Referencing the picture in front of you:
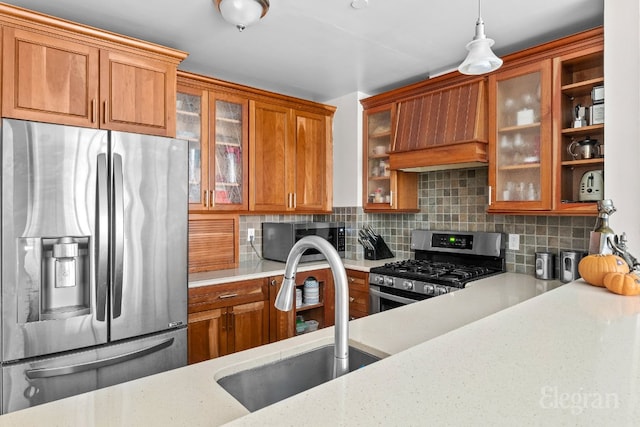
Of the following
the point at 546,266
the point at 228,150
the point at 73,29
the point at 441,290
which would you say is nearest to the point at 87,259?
the point at 73,29

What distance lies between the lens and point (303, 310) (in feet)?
10.5

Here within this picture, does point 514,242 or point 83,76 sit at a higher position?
point 83,76

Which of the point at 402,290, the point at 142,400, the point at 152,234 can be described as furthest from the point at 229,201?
the point at 142,400

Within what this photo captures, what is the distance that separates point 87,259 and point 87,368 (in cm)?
53

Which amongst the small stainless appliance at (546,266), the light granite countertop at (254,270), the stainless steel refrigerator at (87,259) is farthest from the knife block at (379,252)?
the stainless steel refrigerator at (87,259)

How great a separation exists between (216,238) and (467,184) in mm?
2103

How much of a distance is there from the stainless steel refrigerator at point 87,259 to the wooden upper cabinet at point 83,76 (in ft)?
0.83

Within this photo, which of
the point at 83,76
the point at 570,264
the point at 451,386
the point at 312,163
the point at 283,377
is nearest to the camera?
the point at 451,386

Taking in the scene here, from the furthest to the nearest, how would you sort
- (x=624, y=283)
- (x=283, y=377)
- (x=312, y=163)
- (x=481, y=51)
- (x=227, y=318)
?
(x=312, y=163)
(x=227, y=318)
(x=481, y=51)
(x=624, y=283)
(x=283, y=377)

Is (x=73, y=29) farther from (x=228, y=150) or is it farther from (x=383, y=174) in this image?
(x=383, y=174)

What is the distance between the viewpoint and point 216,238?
3.12 m

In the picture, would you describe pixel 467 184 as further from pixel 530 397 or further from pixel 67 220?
pixel 67 220

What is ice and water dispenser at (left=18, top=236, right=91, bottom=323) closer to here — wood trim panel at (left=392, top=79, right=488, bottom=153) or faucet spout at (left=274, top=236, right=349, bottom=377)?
faucet spout at (left=274, top=236, right=349, bottom=377)

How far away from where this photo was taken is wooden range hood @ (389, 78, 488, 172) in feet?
8.50
